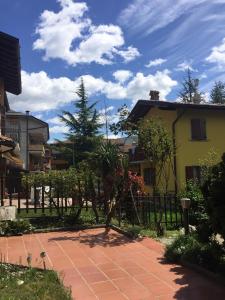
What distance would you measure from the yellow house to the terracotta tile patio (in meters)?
13.6

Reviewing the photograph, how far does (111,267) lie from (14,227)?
4058mm

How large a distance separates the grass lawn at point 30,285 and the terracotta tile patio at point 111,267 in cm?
31

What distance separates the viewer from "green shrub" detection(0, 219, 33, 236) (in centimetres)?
992

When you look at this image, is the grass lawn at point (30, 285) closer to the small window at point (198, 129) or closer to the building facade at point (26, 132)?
the small window at point (198, 129)

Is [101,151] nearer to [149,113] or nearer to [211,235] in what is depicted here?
[211,235]

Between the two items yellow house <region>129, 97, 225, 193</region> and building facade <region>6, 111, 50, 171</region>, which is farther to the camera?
building facade <region>6, 111, 50, 171</region>

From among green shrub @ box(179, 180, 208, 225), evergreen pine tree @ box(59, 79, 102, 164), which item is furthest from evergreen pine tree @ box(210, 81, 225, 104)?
green shrub @ box(179, 180, 208, 225)

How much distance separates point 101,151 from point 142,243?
12.6ft

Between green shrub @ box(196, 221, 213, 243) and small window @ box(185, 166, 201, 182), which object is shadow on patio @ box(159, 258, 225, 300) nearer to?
green shrub @ box(196, 221, 213, 243)

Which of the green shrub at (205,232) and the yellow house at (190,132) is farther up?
the yellow house at (190,132)

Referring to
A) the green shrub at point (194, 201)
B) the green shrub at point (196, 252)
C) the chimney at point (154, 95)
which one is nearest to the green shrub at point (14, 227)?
the green shrub at point (196, 252)

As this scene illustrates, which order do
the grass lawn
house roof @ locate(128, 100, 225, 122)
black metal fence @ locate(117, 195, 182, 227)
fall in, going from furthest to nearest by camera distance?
1. house roof @ locate(128, 100, 225, 122)
2. black metal fence @ locate(117, 195, 182, 227)
3. the grass lawn

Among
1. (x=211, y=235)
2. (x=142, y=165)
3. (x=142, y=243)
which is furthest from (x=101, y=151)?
(x=142, y=165)

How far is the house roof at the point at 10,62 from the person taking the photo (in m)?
14.6
